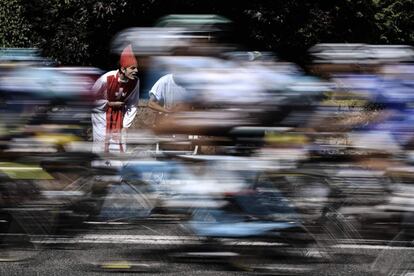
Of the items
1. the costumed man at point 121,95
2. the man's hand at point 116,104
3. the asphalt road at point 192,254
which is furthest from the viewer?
the man's hand at point 116,104

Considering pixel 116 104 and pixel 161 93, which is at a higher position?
pixel 161 93

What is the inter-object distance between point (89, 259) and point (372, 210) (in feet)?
5.66

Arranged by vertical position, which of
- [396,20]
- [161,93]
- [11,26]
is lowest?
[396,20]

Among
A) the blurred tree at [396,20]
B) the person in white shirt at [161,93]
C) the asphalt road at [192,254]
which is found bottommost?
the blurred tree at [396,20]

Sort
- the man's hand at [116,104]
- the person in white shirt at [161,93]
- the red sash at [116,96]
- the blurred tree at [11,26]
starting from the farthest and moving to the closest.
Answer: the blurred tree at [11,26] < the man's hand at [116,104] < the red sash at [116,96] < the person in white shirt at [161,93]

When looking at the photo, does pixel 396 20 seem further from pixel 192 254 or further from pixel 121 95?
pixel 192 254

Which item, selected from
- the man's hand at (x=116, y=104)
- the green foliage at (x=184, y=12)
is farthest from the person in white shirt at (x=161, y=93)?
the green foliage at (x=184, y=12)

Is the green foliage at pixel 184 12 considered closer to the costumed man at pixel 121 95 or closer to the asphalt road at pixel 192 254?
the costumed man at pixel 121 95

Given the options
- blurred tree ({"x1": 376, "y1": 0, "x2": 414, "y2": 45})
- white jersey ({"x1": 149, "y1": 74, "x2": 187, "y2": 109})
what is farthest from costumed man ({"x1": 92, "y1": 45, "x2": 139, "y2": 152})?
blurred tree ({"x1": 376, "y1": 0, "x2": 414, "y2": 45})

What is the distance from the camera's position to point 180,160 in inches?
192

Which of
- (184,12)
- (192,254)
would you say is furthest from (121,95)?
(184,12)

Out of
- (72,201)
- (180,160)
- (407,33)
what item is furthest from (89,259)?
(407,33)

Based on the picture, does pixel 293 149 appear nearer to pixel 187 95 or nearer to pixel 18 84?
pixel 187 95

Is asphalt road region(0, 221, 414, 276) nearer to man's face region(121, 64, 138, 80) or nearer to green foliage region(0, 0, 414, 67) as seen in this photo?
man's face region(121, 64, 138, 80)
